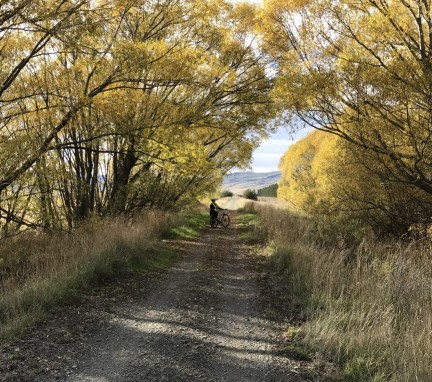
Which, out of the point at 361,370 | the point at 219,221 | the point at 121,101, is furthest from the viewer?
the point at 219,221

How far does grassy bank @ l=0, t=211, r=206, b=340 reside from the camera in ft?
17.8

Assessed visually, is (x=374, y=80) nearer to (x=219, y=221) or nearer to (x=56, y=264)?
(x=56, y=264)

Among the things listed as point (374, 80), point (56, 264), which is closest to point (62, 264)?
point (56, 264)

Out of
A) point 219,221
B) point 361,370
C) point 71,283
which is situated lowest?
point 361,370

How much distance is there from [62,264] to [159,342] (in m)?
3.52

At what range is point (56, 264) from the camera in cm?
730

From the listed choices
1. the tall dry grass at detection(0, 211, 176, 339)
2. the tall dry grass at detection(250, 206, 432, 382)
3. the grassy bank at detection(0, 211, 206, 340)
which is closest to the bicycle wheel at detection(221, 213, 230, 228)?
the grassy bank at detection(0, 211, 206, 340)

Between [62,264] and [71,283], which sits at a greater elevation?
[62,264]

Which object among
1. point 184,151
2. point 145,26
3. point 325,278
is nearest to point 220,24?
point 145,26

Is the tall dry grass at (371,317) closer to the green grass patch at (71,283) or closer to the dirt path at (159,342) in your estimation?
the dirt path at (159,342)

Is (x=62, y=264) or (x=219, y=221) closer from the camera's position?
(x=62, y=264)

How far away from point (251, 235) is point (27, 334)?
12.4 m

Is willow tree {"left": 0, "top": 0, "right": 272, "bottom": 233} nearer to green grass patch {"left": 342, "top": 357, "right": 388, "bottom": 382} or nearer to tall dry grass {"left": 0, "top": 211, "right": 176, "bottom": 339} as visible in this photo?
tall dry grass {"left": 0, "top": 211, "right": 176, "bottom": 339}

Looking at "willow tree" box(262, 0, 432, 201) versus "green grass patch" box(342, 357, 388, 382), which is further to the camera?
"willow tree" box(262, 0, 432, 201)
